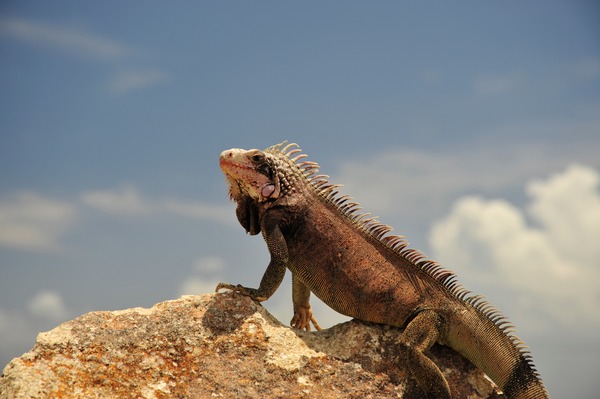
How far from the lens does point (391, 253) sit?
8.66 metres

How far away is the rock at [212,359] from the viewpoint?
7211 millimetres

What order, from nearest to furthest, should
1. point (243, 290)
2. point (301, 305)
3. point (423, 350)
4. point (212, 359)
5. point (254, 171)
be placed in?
point (212, 359), point (423, 350), point (243, 290), point (254, 171), point (301, 305)

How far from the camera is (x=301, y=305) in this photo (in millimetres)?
9562

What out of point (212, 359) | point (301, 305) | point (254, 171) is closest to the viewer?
point (212, 359)

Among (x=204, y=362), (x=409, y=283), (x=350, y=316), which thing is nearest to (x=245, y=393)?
(x=204, y=362)

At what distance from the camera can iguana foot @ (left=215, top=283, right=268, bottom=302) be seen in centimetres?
838

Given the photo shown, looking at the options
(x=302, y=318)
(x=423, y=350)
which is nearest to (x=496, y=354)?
(x=423, y=350)

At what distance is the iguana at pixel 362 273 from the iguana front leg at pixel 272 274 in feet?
0.04

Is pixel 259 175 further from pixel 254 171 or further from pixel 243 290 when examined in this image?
pixel 243 290

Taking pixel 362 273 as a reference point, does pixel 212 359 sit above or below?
below

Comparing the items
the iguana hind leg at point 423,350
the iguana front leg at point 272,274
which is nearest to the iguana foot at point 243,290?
the iguana front leg at point 272,274

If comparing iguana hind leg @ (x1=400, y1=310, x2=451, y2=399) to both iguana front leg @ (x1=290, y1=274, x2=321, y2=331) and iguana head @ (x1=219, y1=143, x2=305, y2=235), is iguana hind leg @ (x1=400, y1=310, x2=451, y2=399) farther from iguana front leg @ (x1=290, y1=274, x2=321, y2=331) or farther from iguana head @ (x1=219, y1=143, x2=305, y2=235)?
iguana head @ (x1=219, y1=143, x2=305, y2=235)

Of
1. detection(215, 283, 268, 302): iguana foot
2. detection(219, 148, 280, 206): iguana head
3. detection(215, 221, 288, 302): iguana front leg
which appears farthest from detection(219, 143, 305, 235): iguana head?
detection(215, 283, 268, 302): iguana foot

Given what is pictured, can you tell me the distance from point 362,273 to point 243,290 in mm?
1535
